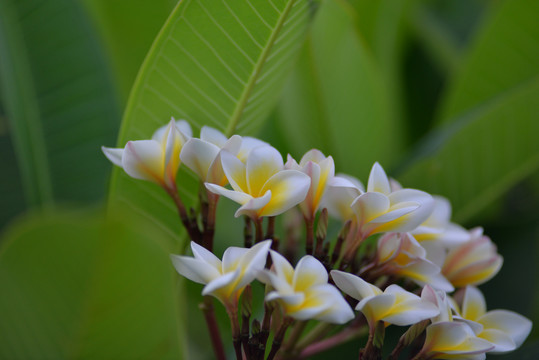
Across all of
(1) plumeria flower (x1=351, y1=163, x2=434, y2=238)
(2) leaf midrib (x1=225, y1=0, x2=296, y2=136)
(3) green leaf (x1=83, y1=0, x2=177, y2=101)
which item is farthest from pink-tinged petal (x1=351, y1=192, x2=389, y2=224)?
(3) green leaf (x1=83, y1=0, x2=177, y2=101)

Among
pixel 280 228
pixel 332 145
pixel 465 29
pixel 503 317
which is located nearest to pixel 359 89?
pixel 332 145

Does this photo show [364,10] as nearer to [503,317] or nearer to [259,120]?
[259,120]

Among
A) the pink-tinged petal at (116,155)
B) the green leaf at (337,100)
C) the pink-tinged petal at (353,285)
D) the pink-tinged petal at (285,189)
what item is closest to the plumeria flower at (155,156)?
the pink-tinged petal at (116,155)

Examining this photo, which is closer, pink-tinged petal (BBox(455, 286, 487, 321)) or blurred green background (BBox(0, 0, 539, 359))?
blurred green background (BBox(0, 0, 539, 359))

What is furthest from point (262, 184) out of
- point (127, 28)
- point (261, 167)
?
point (127, 28)

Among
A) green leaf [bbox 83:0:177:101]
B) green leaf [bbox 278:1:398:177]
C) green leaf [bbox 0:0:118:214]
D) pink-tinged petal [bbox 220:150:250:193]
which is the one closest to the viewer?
pink-tinged petal [bbox 220:150:250:193]

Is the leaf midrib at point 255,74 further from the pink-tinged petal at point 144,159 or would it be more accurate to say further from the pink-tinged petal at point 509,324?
the pink-tinged petal at point 509,324

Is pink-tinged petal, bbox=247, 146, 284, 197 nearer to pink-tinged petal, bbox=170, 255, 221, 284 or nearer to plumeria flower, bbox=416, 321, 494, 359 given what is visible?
pink-tinged petal, bbox=170, 255, 221, 284

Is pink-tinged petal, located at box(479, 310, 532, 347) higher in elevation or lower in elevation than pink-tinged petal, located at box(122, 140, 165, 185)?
lower
